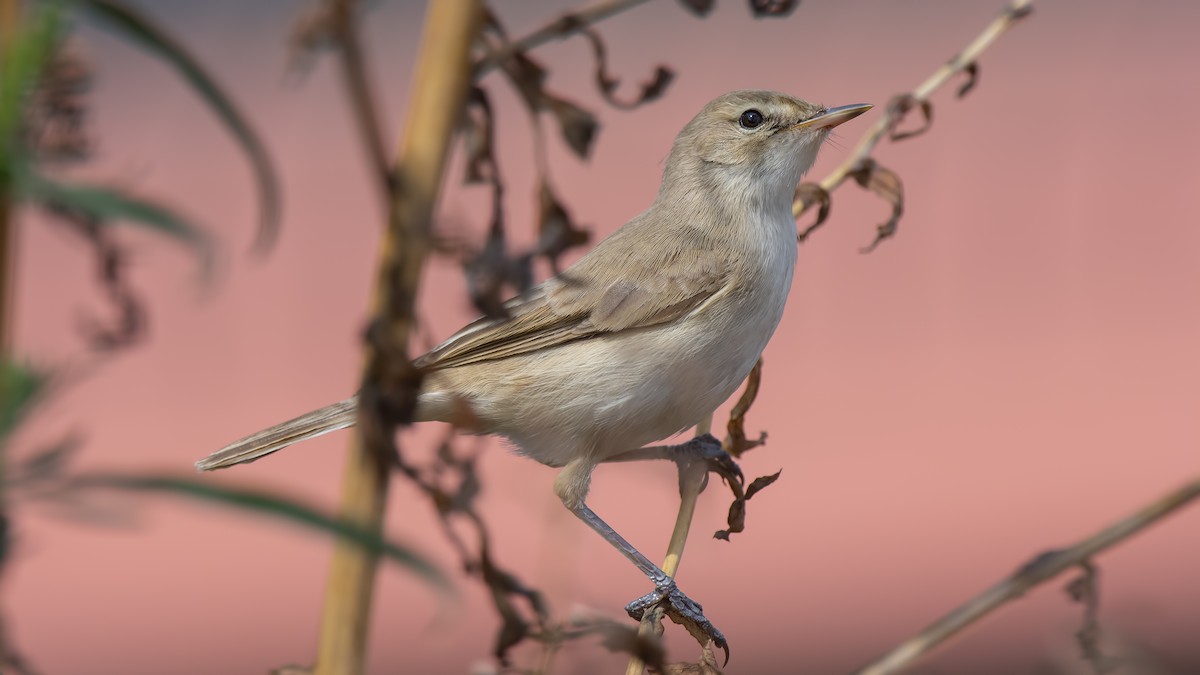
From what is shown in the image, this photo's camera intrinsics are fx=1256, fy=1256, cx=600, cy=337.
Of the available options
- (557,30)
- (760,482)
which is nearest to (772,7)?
(557,30)

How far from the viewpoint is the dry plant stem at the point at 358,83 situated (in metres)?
0.62

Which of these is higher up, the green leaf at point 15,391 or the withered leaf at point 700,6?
the withered leaf at point 700,6

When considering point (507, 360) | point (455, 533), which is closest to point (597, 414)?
point (507, 360)

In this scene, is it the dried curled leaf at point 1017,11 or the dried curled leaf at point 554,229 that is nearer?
the dried curled leaf at point 554,229

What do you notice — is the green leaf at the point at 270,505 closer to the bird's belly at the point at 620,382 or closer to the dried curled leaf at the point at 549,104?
the dried curled leaf at the point at 549,104

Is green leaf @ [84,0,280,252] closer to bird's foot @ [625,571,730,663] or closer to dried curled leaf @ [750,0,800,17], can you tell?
dried curled leaf @ [750,0,800,17]

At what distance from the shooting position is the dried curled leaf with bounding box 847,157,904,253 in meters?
1.76

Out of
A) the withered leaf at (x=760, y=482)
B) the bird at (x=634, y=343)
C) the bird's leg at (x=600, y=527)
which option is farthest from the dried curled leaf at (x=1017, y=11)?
the bird's leg at (x=600, y=527)

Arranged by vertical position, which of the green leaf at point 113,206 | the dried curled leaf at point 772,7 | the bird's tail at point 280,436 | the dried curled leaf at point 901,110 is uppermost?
the bird's tail at point 280,436

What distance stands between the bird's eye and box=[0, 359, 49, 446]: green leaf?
117 inches

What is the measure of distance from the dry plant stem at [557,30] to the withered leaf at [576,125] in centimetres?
9

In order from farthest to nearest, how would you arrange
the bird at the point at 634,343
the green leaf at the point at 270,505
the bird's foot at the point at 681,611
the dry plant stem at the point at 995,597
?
the bird at the point at 634,343, the bird's foot at the point at 681,611, the dry plant stem at the point at 995,597, the green leaf at the point at 270,505

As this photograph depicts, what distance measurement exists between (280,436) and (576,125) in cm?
196

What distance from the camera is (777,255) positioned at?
3.14 m
